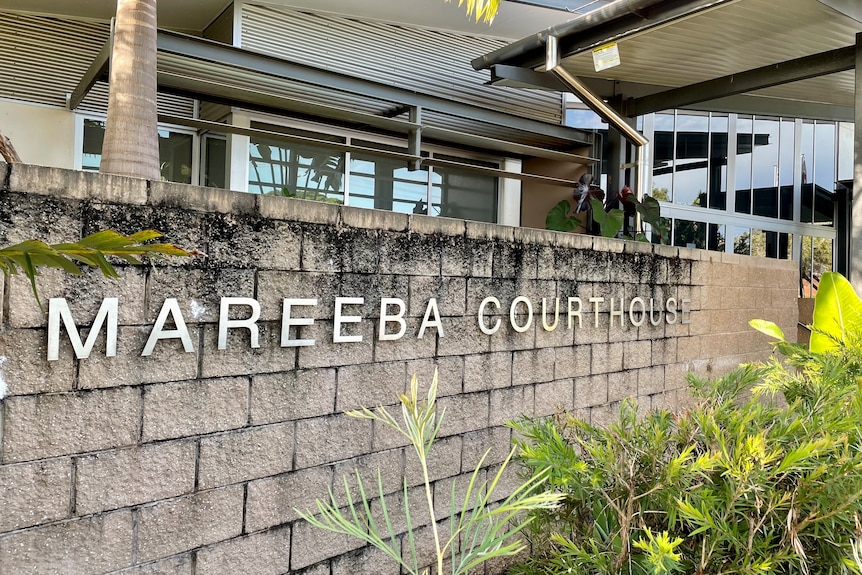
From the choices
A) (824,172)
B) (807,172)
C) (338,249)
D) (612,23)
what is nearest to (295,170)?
(612,23)

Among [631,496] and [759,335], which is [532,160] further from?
[631,496]

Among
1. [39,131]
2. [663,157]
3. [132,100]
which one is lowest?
[132,100]

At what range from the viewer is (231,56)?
19.9 feet

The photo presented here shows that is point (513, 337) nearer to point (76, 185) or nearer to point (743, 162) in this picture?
point (76, 185)

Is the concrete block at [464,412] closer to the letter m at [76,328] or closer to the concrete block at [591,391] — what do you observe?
the concrete block at [591,391]

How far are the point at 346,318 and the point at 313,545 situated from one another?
0.95 metres

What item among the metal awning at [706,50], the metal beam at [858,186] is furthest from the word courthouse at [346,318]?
the metal beam at [858,186]

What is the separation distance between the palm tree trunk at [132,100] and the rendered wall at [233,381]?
0.33m

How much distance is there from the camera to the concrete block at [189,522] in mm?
2170

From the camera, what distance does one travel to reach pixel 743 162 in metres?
13.0

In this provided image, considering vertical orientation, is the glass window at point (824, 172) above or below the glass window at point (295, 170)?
above

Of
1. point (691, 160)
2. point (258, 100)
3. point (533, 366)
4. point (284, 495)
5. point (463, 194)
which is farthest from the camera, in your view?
point (691, 160)

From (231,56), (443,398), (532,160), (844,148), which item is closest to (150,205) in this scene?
(443,398)

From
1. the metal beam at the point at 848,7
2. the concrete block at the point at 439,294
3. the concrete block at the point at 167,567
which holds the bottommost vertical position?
the concrete block at the point at 167,567
